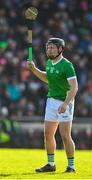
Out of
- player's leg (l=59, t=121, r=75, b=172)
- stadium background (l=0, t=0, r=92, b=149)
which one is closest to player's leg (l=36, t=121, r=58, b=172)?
player's leg (l=59, t=121, r=75, b=172)

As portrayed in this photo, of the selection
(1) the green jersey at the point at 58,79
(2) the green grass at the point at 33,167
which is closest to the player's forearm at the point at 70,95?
(1) the green jersey at the point at 58,79

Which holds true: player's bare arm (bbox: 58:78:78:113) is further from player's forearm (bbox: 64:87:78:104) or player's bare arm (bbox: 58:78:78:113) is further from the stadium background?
the stadium background

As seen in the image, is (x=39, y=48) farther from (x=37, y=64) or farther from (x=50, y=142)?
(x=50, y=142)

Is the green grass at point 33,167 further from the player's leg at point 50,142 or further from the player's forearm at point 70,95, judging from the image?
the player's forearm at point 70,95

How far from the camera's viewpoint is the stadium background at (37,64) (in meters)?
21.9

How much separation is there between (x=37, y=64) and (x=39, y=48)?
3.41 feet

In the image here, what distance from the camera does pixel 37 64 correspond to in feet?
80.9

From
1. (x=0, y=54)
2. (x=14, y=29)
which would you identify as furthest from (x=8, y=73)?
(x=14, y=29)

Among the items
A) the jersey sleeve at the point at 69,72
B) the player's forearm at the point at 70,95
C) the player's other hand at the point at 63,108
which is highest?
the jersey sleeve at the point at 69,72

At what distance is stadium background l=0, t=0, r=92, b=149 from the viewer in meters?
21.9

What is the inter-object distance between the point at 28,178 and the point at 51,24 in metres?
16.1

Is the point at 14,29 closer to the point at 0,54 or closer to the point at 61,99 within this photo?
the point at 0,54

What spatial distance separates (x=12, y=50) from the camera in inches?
977

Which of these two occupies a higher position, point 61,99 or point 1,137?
point 61,99
